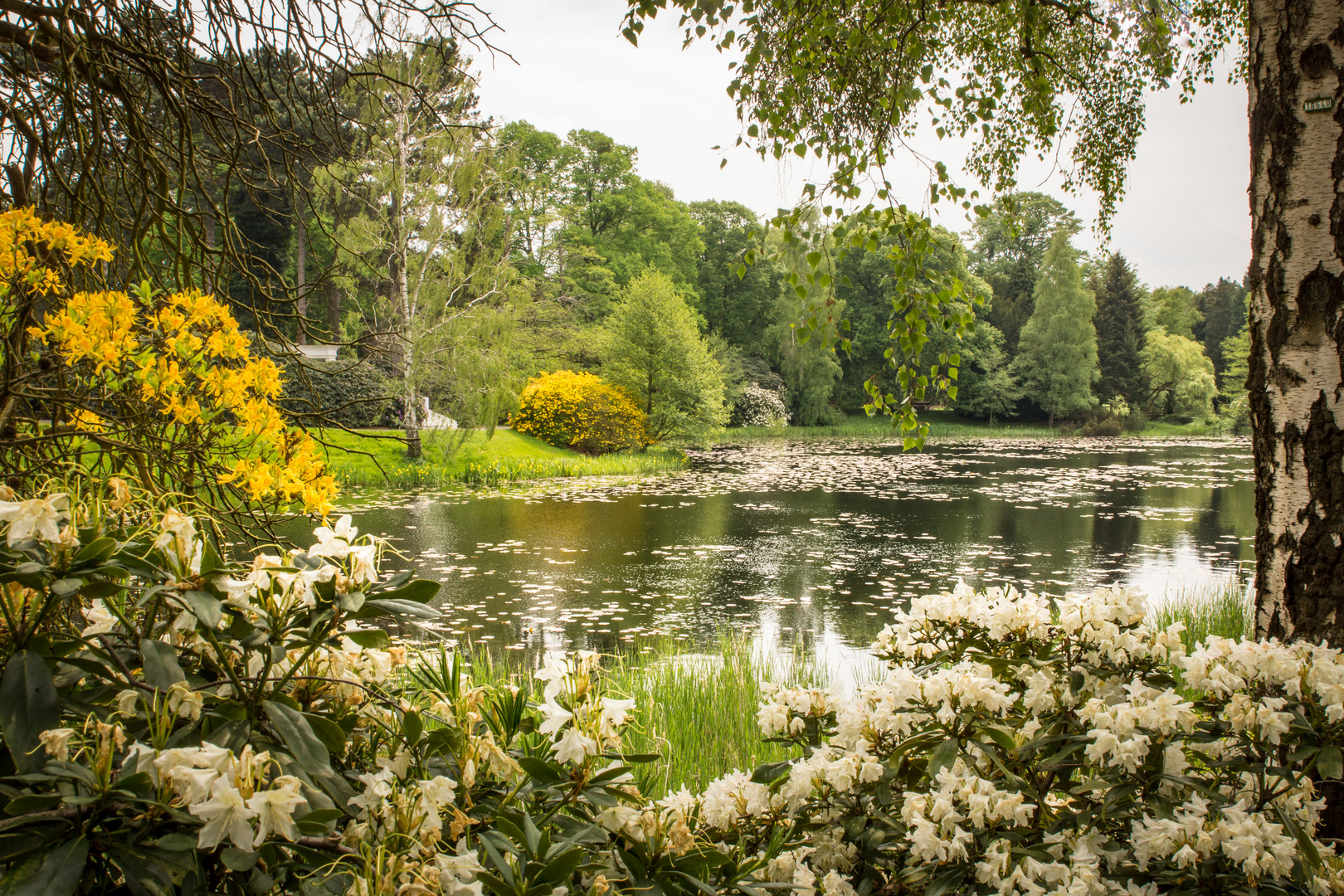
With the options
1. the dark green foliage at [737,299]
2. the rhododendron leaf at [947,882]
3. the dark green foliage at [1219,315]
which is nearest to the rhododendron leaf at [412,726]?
the rhododendron leaf at [947,882]

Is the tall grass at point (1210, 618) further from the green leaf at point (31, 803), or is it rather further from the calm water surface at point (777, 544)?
the green leaf at point (31, 803)

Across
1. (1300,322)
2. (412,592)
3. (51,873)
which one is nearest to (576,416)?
(1300,322)

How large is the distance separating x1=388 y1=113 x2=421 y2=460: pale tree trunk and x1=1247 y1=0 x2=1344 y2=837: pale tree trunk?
45.4ft

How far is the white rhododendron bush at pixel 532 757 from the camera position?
80 cm

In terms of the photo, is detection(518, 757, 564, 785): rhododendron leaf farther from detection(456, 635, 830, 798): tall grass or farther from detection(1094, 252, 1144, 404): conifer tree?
detection(1094, 252, 1144, 404): conifer tree

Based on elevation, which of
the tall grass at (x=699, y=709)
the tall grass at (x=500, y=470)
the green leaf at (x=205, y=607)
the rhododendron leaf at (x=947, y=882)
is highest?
the green leaf at (x=205, y=607)

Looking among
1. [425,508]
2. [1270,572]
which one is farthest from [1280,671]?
[425,508]

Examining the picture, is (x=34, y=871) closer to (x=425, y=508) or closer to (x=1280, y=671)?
(x=1280, y=671)

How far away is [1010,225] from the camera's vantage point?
4238mm

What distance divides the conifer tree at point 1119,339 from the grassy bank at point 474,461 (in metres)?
28.5

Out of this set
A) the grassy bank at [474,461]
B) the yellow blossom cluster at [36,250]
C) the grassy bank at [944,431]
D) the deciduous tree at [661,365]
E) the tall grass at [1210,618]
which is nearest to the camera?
the yellow blossom cluster at [36,250]

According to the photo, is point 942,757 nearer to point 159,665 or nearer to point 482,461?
point 159,665

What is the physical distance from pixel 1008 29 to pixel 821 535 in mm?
7331

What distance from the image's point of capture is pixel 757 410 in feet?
108
